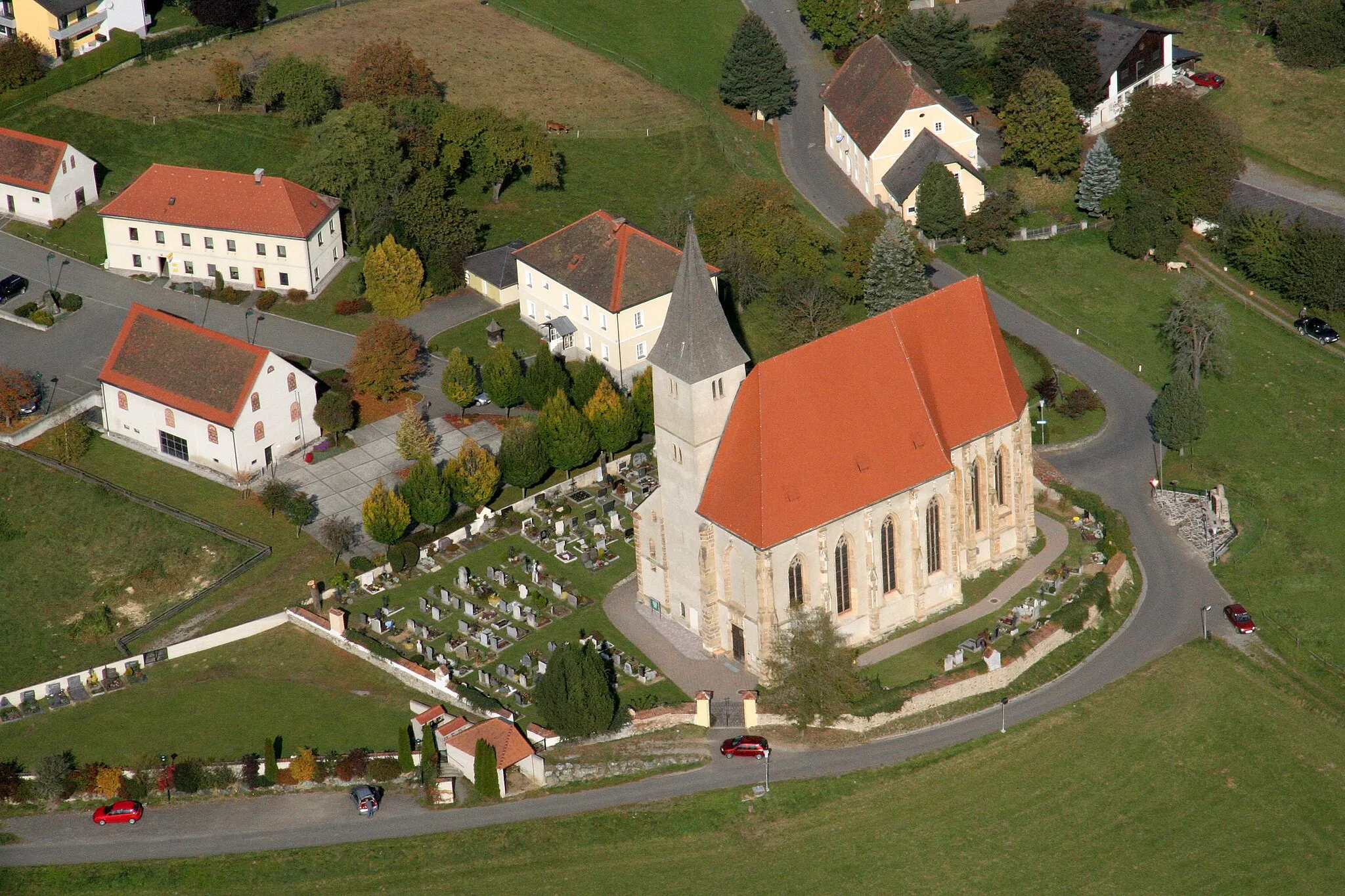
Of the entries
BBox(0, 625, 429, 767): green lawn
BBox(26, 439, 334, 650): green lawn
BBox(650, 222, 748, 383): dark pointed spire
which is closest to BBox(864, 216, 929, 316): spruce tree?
BBox(650, 222, 748, 383): dark pointed spire

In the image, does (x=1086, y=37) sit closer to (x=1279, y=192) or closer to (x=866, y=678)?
(x=1279, y=192)

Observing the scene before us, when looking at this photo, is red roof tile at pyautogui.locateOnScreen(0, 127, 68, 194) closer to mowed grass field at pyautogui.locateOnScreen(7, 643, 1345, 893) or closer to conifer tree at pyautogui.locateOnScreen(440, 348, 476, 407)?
conifer tree at pyautogui.locateOnScreen(440, 348, 476, 407)

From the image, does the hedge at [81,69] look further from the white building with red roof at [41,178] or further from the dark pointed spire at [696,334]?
the dark pointed spire at [696,334]

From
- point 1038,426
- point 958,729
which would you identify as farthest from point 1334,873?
point 1038,426

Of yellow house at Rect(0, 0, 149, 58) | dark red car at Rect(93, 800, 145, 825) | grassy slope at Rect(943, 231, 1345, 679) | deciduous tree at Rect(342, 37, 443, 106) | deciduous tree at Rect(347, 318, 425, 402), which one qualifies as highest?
yellow house at Rect(0, 0, 149, 58)

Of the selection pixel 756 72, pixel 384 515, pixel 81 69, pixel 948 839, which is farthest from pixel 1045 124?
pixel 81 69
